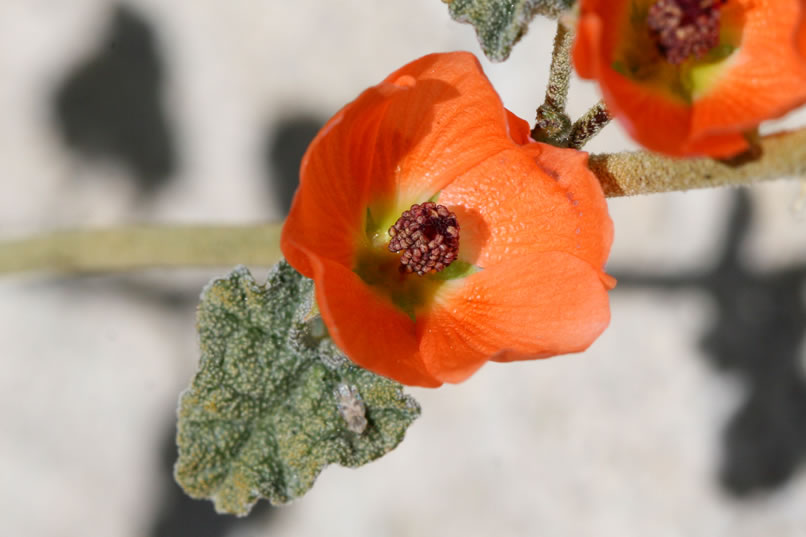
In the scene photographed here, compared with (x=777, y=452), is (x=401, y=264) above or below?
above

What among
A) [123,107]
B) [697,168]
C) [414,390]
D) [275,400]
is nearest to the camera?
[697,168]

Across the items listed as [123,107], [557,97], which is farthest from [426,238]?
[123,107]

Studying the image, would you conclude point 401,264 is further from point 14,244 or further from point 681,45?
point 14,244

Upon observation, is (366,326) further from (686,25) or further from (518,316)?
(686,25)

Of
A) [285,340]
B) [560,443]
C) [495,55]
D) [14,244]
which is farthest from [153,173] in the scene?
[495,55]

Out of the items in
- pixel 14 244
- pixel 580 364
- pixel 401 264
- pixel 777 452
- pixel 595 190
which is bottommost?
pixel 777 452

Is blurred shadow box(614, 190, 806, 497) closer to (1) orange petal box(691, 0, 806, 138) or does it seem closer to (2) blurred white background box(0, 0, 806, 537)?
(2) blurred white background box(0, 0, 806, 537)

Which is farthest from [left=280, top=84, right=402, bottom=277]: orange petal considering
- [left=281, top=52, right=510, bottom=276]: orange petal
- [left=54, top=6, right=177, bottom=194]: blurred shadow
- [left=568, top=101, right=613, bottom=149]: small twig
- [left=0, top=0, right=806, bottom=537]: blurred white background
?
[left=54, top=6, right=177, bottom=194]: blurred shadow
